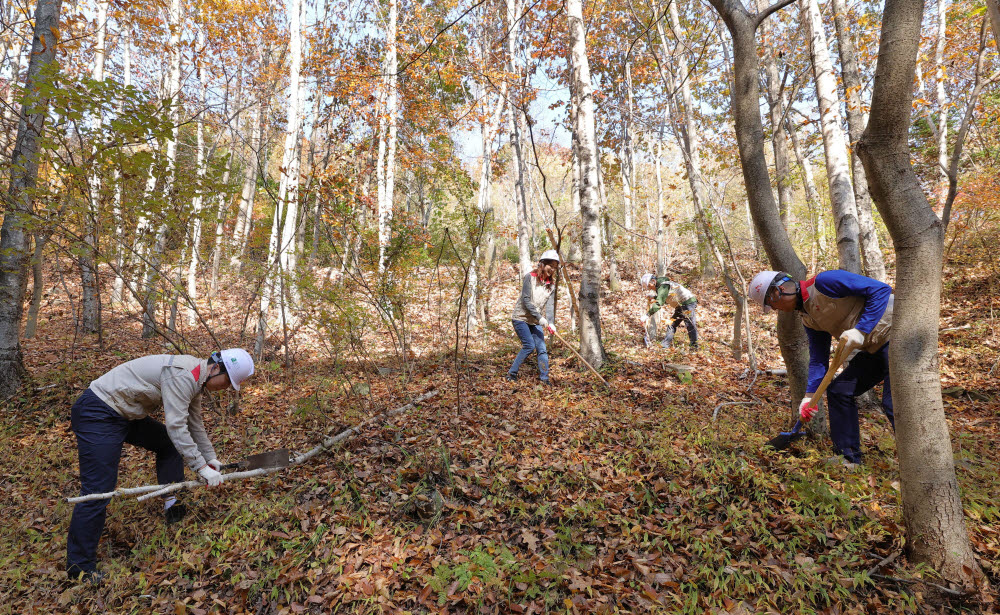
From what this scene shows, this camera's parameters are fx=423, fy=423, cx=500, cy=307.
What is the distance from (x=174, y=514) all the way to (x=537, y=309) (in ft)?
15.6

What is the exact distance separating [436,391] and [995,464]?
566cm

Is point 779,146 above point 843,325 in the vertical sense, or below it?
above

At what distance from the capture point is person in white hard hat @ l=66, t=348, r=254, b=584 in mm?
3188

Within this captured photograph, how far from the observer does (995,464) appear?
352cm

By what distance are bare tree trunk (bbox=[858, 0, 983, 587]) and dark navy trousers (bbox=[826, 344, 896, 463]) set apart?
122 cm

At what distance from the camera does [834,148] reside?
5379mm

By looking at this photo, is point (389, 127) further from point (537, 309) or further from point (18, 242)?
point (18, 242)

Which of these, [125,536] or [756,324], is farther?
[756,324]

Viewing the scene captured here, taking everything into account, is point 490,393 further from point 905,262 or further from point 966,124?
point 966,124

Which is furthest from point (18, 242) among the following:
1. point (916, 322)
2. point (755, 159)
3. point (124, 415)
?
point (916, 322)

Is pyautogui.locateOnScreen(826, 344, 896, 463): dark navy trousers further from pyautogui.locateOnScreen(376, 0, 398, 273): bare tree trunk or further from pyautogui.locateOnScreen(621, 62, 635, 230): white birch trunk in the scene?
pyautogui.locateOnScreen(621, 62, 635, 230): white birch trunk

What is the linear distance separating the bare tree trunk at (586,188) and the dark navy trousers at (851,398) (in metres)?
3.19

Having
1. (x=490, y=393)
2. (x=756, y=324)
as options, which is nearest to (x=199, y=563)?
(x=490, y=393)

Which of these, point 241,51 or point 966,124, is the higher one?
point 241,51
